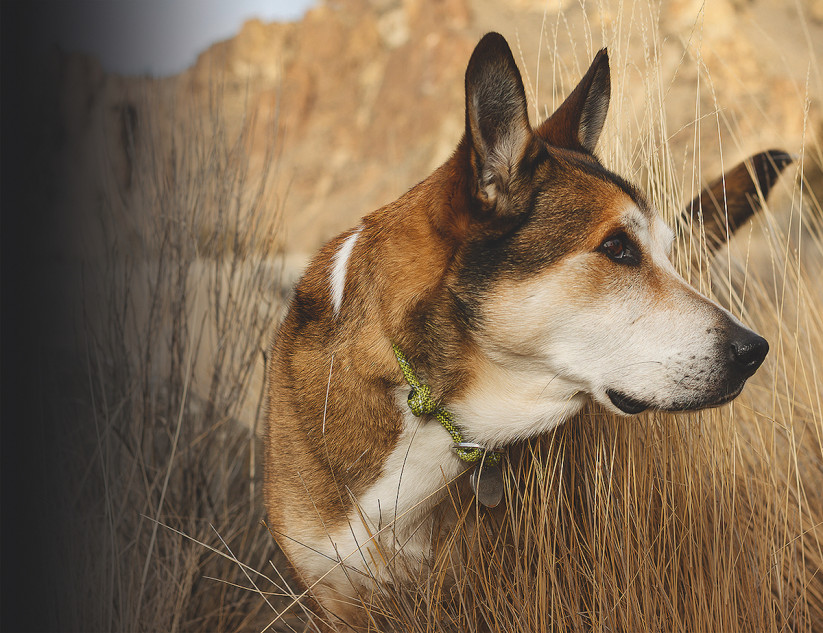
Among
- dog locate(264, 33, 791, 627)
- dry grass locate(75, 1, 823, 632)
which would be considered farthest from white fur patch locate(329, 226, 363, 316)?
dry grass locate(75, 1, 823, 632)

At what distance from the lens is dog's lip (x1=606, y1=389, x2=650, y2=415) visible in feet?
5.88

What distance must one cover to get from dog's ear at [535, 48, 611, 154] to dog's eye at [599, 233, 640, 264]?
1.55 ft

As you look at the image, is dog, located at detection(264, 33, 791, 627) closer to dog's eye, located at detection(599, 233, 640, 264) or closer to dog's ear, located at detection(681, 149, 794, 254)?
dog's eye, located at detection(599, 233, 640, 264)

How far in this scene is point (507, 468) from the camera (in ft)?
A: 7.07

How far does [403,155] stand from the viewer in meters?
13.9

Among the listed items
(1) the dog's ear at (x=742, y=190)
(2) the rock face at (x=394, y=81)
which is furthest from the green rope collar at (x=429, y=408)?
(2) the rock face at (x=394, y=81)

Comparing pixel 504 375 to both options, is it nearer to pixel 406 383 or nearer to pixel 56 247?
pixel 406 383

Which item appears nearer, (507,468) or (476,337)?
(476,337)

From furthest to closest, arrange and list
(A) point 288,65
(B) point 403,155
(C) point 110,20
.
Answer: (A) point 288,65, (B) point 403,155, (C) point 110,20

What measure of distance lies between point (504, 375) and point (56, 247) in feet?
4.91

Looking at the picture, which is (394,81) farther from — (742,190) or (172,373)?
(172,373)

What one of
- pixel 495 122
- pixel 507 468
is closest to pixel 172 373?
pixel 507 468

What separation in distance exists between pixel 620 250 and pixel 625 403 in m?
0.42

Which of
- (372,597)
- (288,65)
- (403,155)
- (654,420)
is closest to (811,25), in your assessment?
(403,155)
